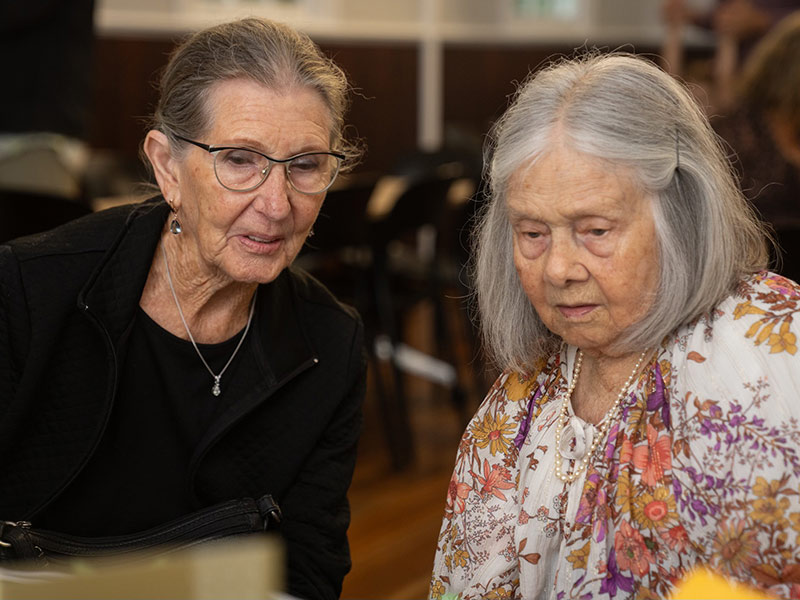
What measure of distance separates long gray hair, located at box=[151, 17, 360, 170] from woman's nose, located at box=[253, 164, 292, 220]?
0.46 feet

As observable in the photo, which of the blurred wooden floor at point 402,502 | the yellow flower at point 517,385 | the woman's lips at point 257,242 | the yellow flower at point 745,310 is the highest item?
→ the woman's lips at point 257,242

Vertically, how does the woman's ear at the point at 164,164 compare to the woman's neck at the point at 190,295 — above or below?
above

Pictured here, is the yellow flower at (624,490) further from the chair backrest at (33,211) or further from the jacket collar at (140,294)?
the chair backrest at (33,211)

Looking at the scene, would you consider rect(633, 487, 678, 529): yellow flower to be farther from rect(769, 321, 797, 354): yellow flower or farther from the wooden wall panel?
the wooden wall panel

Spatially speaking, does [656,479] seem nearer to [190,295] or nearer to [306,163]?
[306,163]

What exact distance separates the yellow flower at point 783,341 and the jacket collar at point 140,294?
84 centimetres

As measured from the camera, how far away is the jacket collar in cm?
182

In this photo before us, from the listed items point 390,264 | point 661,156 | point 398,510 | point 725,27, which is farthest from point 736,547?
point 725,27

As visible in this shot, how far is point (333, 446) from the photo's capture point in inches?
77.2

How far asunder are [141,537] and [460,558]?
49cm

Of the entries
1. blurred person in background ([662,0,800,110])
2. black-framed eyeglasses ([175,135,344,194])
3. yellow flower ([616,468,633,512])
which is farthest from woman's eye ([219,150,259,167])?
blurred person in background ([662,0,800,110])

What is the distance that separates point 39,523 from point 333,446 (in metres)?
0.53

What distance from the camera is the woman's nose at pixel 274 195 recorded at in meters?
1.74

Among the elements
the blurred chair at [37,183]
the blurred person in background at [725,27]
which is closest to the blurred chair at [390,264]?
the blurred chair at [37,183]
